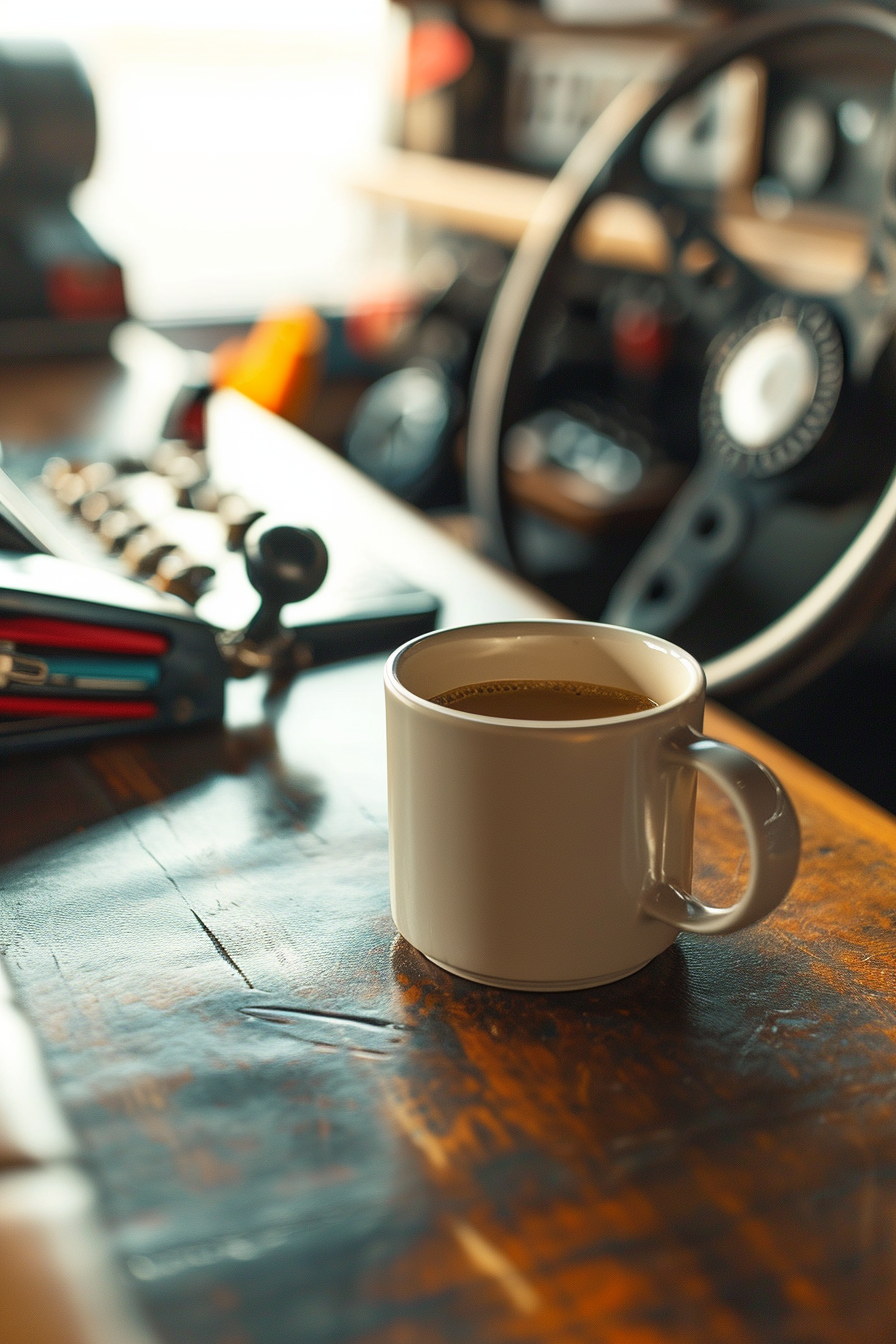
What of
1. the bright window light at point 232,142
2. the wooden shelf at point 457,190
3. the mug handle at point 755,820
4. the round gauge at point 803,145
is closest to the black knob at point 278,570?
the mug handle at point 755,820

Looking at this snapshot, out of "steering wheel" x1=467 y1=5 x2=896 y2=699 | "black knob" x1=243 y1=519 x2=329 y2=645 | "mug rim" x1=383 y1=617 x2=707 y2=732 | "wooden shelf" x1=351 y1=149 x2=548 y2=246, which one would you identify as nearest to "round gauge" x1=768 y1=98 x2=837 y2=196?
"steering wheel" x1=467 y1=5 x2=896 y2=699

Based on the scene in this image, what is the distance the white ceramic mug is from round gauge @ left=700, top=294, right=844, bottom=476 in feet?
1.79

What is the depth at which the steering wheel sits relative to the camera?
0.91 m

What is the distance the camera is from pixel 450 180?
2180 mm

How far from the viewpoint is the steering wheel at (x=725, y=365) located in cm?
91

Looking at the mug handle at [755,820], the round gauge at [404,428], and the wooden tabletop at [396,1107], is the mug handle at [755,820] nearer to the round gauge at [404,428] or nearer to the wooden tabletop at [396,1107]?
the wooden tabletop at [396,1107]

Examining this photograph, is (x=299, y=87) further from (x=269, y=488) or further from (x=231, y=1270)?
(x=231, y=1270)

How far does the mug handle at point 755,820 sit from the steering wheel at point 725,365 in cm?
38

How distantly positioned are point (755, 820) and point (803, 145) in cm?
142

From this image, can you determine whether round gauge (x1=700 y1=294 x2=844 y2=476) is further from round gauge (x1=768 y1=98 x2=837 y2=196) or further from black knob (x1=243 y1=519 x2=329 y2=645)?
round gauge (x1=768 y1=98 x2=837 y2=196)

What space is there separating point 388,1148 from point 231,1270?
0.06 meters

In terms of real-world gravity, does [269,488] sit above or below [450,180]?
below

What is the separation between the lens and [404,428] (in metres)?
2.19

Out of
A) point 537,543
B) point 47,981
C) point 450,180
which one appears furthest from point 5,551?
point 450,180
